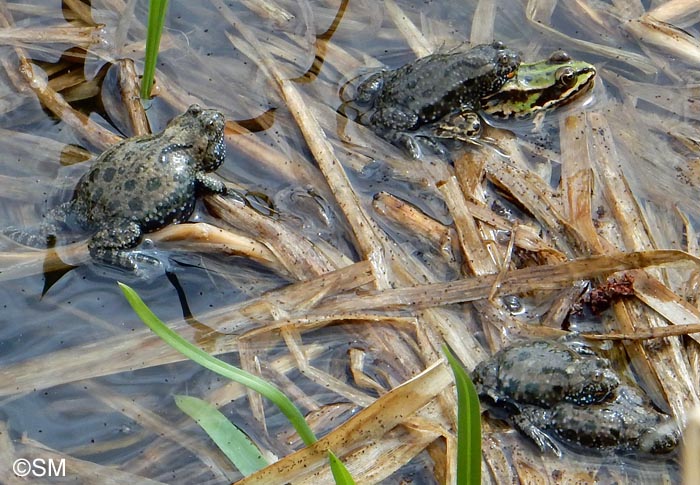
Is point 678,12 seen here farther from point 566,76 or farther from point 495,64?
point 495,64

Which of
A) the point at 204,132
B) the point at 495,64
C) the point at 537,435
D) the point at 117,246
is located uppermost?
the point at 495,64

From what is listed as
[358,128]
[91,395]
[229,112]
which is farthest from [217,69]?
[91,395]

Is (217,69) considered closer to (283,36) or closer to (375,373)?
(283,36)

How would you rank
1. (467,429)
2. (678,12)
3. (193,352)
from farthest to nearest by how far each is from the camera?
(678,12), (193,352), (467,429)

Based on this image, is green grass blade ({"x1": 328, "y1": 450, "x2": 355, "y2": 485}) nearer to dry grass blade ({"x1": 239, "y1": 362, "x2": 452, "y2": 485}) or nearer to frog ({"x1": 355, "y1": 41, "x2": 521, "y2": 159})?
dry grass blade ({"x1": 239, "y1": 362, "x2": 452, "y2": 485})

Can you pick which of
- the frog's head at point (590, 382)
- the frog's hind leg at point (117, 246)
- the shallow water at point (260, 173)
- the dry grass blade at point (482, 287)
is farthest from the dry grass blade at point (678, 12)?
the frog's hind leg at point (117, 246)

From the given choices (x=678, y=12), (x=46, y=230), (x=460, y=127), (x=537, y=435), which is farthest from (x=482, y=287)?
(x=678, y=12)

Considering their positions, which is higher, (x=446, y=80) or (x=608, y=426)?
(x=446, y=80)
